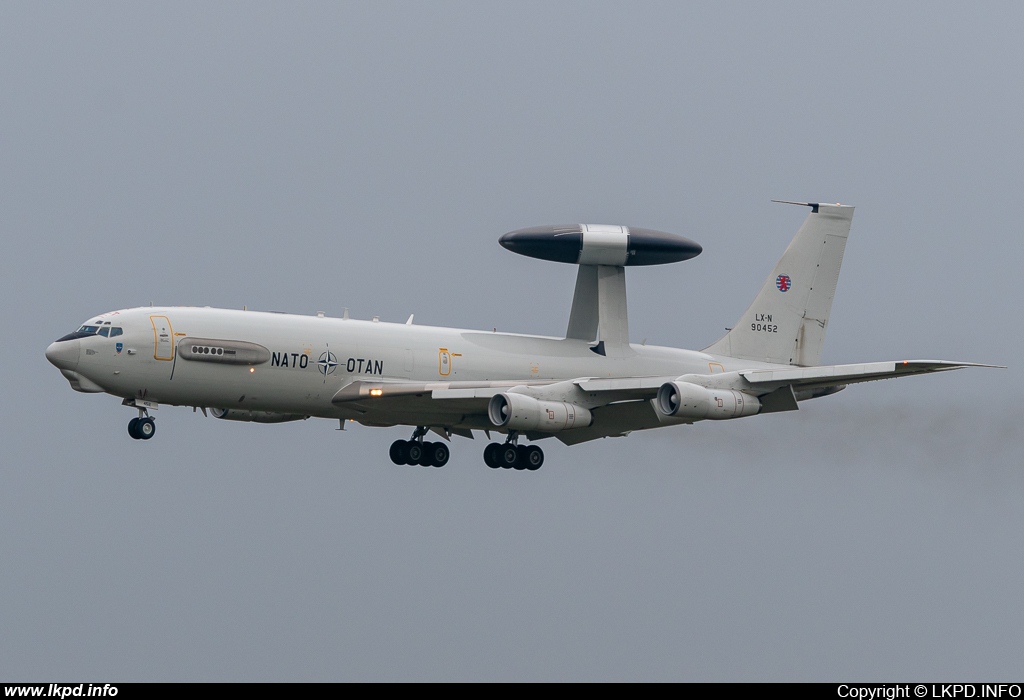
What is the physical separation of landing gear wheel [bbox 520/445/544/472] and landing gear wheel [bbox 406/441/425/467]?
3.53m

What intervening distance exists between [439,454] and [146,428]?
34.6ft

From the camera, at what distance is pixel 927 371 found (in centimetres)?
4553

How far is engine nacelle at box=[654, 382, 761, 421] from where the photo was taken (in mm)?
45784

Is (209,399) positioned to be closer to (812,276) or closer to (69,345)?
(69,345)

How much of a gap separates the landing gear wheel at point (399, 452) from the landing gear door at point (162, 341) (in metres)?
9.72

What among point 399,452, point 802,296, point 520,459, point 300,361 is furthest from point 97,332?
point 802,296

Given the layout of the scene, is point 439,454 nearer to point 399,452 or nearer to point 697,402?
point 399,452

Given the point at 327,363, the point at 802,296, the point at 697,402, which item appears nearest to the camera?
the point at 327,363

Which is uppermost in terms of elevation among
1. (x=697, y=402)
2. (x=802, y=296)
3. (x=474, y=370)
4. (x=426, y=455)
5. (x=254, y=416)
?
(x=802, y=296)

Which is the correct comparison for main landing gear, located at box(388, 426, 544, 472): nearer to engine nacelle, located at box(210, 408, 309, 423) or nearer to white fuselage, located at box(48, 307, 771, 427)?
white fuselage, located at box(48, 307, 771, 427)

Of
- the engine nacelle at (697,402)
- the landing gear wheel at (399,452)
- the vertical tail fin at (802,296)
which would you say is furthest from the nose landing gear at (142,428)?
the vertical tail fin at (802,296)

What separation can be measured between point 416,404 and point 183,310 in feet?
25.1

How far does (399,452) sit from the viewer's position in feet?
165

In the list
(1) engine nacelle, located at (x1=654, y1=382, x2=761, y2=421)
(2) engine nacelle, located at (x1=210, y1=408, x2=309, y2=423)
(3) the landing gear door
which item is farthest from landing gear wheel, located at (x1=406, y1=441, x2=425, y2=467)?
(3) the landing gear door
